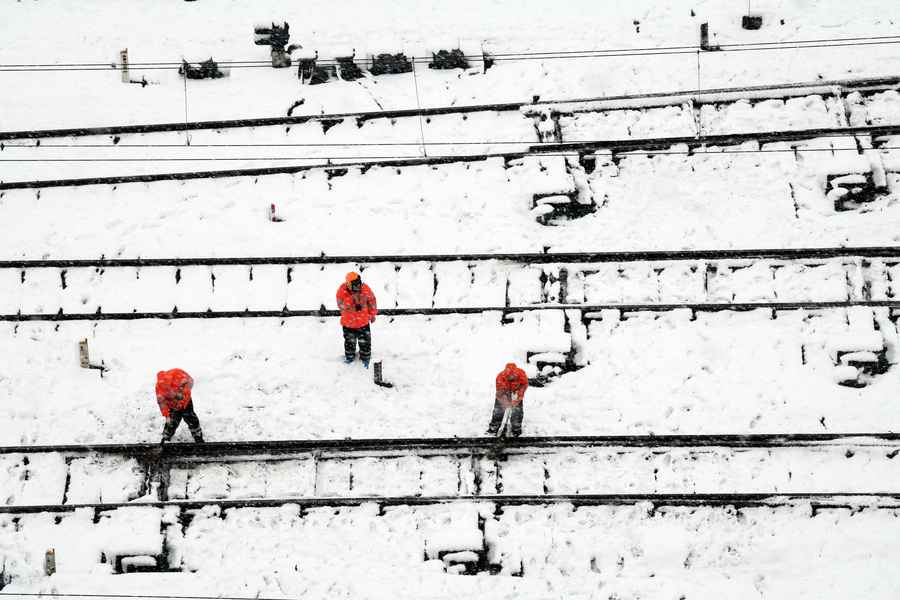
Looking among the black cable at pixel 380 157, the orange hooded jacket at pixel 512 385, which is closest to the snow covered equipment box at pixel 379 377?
the orange hooded jacket at pixel 512 385

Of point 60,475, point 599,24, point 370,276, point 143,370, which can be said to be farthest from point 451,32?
point 60,475

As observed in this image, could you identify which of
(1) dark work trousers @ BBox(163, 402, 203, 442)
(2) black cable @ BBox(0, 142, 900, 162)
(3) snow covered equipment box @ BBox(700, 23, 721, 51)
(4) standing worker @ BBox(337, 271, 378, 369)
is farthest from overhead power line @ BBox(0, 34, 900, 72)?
(1) dark work trousers @ BBox(163, 402, 203, 442)

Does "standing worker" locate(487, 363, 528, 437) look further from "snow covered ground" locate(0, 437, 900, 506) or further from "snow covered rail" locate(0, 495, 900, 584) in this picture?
"snow covered rail" locate(0, 495, 900, 584)

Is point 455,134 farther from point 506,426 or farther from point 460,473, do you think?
point 460,473

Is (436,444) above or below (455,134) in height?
below

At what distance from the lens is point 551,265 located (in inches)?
689

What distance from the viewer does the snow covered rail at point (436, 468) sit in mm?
14812

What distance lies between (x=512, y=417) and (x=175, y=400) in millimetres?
4534

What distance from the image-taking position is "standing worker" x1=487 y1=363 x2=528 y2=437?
14.6m

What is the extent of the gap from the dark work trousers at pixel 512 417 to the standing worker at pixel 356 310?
7.19 ft

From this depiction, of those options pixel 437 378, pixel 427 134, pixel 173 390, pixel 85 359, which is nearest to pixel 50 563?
pixel 173 390

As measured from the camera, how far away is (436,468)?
1517 cm

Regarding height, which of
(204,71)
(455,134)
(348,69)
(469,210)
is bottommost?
(469,210)

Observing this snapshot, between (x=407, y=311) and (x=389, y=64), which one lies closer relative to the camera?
(x=407, y=311)
